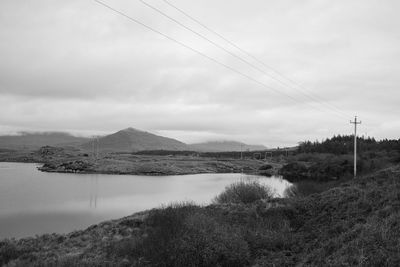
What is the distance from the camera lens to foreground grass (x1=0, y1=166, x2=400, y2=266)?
11992 millimetres

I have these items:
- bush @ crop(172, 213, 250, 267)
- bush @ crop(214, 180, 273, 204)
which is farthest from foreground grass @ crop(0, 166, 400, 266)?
bush @ crop(214, 180, 273, 204)

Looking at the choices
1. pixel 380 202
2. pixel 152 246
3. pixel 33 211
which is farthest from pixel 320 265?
pixel 33 211

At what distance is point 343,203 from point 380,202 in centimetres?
413

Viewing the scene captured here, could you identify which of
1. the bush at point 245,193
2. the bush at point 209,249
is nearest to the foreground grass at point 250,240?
the bush at point 209,249

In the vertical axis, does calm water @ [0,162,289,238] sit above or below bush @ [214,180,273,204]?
below

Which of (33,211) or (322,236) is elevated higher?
(322,236)

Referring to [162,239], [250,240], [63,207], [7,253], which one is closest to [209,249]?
[250,240]

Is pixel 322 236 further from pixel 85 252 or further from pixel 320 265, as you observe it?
pixel 85 252

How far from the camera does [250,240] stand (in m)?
17.0

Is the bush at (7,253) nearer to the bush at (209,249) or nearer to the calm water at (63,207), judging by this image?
the bush at (209,249)

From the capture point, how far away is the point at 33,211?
43438mm

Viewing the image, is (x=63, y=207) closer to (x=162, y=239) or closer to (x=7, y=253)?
(x=7, y=253)

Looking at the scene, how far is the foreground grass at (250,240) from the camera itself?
1199cm

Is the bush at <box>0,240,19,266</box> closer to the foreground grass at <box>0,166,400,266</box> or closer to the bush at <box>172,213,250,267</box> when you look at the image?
the foreground grass at <box>0,166,400,266</box>
